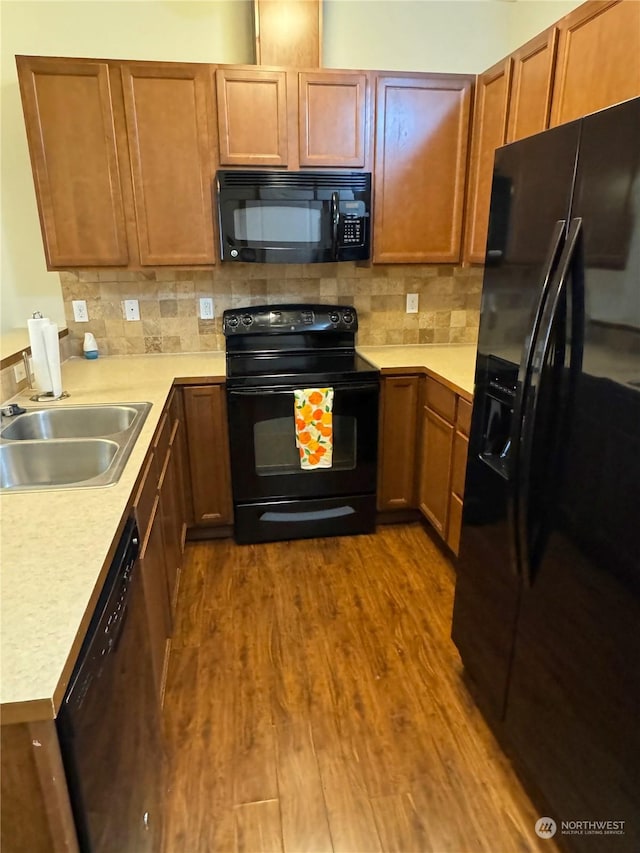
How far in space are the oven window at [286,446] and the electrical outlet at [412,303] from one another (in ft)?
2.84

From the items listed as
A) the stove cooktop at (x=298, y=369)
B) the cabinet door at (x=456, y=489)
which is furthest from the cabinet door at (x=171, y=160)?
the cabinet door at (x=456, y=489)

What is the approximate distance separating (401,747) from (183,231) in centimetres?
231

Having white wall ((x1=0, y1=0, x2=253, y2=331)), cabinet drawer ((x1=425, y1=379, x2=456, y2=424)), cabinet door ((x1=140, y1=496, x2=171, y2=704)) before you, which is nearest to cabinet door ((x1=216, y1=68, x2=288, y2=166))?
white wall ((x1=0, y1=0, x2=253, y2=331))

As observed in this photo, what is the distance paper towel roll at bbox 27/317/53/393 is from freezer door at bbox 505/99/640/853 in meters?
1.70

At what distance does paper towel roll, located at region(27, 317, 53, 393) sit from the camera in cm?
195

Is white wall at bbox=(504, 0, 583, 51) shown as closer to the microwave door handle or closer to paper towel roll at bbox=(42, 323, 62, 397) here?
the microwave door handle

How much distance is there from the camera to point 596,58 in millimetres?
1779

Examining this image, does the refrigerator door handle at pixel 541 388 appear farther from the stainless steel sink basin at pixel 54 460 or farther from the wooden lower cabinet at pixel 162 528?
the stainless steel sink basin at pixel 54 460

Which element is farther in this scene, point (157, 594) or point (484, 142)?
point (484, 142)

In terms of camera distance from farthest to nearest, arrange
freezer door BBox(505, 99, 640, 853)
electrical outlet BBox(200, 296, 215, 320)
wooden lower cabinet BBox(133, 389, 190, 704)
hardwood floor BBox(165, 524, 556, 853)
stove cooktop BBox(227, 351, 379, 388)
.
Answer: electrical outlet BBox(200, 296, 215, 320) < stove cooktop BBox(227, 351, 379, 388) < wooden lower cabinet BBox(133, 389, 190, 704) < hardwood floor BBox(165, 524, 556, 853) < freezer door BBox(505, 99, 640, 853)

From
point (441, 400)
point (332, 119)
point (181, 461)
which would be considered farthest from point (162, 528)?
point (332, 119)

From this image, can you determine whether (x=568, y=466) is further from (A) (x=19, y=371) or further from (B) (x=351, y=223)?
(A) (x=19, y=371)

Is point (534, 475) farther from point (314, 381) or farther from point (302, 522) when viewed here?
point (302, 522)

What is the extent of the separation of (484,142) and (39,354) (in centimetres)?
219
